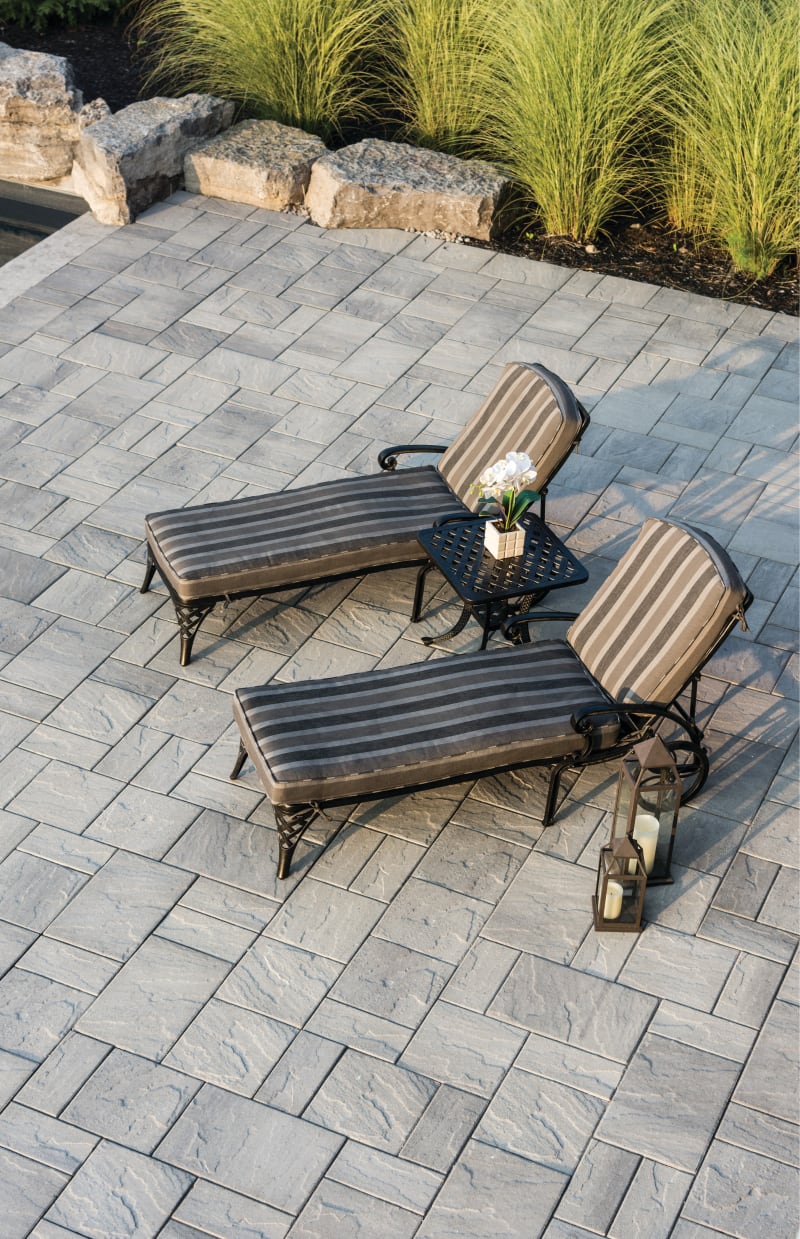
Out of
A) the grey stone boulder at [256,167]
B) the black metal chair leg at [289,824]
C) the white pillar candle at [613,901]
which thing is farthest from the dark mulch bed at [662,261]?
the black metal chair leg at [289,824]

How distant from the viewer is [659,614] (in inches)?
217

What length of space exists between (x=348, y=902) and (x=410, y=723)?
692 mm

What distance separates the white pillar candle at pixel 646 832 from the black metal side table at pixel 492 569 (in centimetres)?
113

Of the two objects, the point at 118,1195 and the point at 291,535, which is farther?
the point at 291,535

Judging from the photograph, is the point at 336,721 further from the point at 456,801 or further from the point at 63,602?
the point at 63,602

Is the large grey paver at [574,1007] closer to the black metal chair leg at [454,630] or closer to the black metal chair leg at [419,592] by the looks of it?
the black metal chair leg at [454,630]

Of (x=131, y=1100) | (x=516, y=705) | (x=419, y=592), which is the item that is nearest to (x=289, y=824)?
(x=516, y=705)

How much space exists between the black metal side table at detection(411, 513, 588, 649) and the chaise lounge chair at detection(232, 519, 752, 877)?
0.29 metres

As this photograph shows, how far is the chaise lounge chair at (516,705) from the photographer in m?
5.27

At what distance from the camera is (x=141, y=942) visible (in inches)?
204

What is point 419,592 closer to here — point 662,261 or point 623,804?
point 623,804

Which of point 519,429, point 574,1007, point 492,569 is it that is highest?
point 519,429

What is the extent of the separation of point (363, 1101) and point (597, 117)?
6526 mm

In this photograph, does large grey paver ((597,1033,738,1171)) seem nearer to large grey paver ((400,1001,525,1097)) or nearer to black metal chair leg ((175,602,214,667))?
large grey paver ((400,1001,525,1097))
